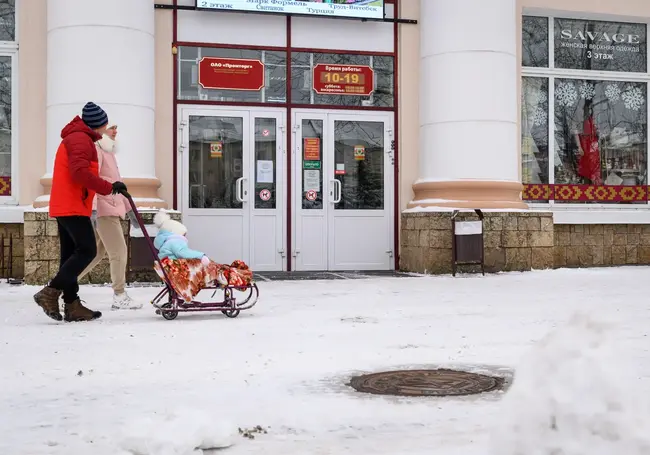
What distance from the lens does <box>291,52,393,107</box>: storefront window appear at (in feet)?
44.6

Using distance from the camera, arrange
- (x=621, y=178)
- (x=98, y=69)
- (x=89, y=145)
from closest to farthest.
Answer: (x=89, y=145), (x=98, y=69), (x=621, y=178)

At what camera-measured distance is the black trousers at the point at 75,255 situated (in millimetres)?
7426

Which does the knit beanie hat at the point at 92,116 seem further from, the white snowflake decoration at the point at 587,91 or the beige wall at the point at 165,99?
the white snowflake decoration at the point at 587,91

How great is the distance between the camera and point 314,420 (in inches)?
149

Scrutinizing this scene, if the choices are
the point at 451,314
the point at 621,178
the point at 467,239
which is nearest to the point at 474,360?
the point at 451,314

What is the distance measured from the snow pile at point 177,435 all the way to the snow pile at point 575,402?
3.81 ft

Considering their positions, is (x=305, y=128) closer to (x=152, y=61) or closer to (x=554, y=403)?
(x=152, y=61)

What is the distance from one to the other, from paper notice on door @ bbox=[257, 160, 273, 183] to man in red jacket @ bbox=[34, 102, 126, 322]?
5741mm

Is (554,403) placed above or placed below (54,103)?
below

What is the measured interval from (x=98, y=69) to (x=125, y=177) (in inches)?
58.4

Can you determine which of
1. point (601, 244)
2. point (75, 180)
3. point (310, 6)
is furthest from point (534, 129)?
point (75, 180)

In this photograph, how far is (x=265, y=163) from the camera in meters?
13.4

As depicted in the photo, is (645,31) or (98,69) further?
(645,31)

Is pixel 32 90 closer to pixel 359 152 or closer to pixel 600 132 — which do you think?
pixel 359 152
